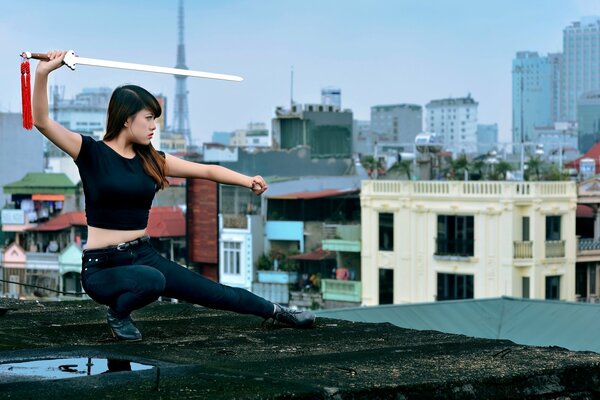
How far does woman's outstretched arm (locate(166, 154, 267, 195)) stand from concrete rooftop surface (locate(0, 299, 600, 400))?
79 cm

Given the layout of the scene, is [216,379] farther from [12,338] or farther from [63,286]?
[63,286]

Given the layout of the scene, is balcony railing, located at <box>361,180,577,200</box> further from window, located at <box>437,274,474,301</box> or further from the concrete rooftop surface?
the concrete rooftop surface

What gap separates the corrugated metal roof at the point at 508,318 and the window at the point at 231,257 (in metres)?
40.7

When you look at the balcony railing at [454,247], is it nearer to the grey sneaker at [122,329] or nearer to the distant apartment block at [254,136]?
the grey sneaker at [122,329]

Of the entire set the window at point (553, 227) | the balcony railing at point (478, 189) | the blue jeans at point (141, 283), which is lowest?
the window at point (553, 227)

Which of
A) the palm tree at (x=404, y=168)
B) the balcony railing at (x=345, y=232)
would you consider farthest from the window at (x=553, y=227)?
the palm tree at (x=404, y=168)

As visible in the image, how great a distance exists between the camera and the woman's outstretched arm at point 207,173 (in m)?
8.76

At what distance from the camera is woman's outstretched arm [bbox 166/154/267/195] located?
8.76 m

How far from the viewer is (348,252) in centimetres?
5347

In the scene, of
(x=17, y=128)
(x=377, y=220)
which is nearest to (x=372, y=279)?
(x=377, y=220)

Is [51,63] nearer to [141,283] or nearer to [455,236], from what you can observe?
[141,283]

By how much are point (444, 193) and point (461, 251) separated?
181 cm

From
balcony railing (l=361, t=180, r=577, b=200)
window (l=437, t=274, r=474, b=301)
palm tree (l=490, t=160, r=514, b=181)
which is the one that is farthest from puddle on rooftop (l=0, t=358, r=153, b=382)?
palm tree (l=490, t=160, r=514, b=181)

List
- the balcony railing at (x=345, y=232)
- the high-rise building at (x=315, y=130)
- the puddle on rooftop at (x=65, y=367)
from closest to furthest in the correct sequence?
the puddle on rooftop at (x=65, y=367) → the balcony railing at (x=345, y=232) → the high-rise building at (x=315, y=130)
